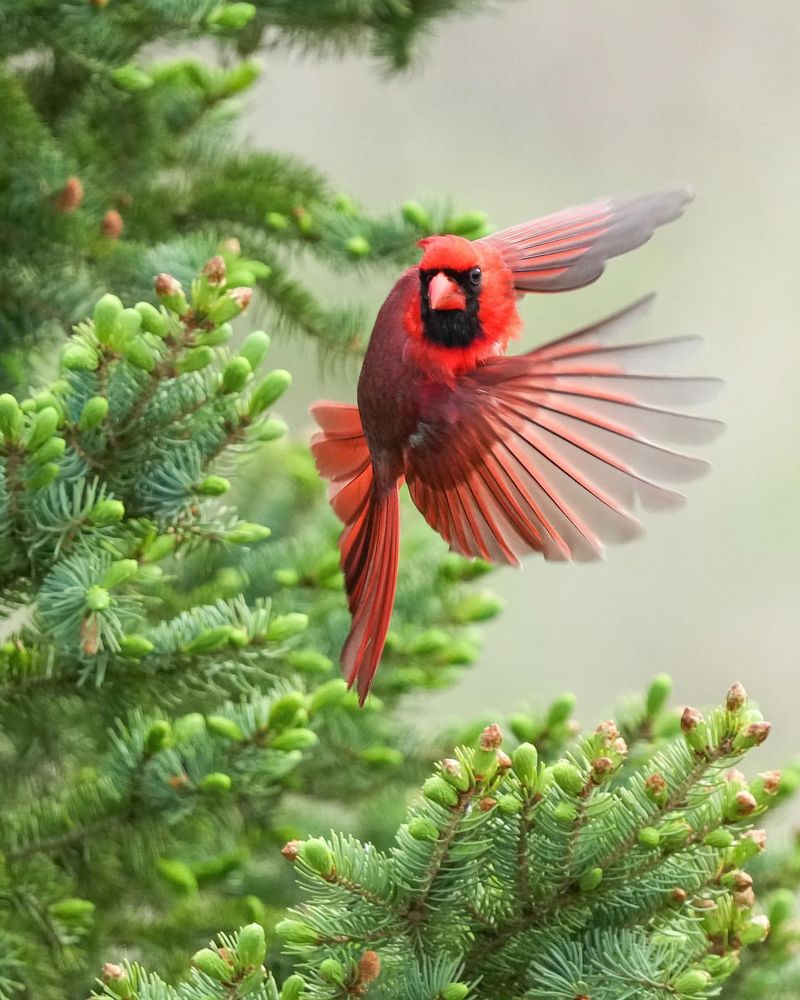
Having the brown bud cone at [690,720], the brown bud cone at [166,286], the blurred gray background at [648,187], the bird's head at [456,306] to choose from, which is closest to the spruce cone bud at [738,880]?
the brown bud cone at [690,720]

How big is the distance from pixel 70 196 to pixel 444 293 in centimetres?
36

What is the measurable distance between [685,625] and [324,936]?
2.17 meters

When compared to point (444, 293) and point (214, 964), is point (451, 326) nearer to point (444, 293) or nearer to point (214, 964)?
point (444, 293)

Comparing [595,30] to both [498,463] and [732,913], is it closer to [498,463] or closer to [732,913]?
[498,463]

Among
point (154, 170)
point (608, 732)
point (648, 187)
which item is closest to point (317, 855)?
point (608, 732)

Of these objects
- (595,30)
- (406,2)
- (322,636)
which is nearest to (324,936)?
(322,636)

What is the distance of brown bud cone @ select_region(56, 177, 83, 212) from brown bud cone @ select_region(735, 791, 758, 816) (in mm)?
661

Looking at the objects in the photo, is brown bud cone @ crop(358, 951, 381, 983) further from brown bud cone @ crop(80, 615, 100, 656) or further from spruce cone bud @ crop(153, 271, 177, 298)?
spruce cone bud @ crop(153, 271, 177, 298)

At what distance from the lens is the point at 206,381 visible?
30.5 inches

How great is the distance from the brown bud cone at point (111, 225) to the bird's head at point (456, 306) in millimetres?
309

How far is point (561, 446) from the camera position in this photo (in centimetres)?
74

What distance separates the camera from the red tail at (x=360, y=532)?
86cm

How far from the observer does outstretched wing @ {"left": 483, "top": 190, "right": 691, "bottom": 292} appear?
85 cm

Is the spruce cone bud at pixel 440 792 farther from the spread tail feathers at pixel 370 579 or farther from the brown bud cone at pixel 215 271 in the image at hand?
the brown bud cone at pixel 215 271
